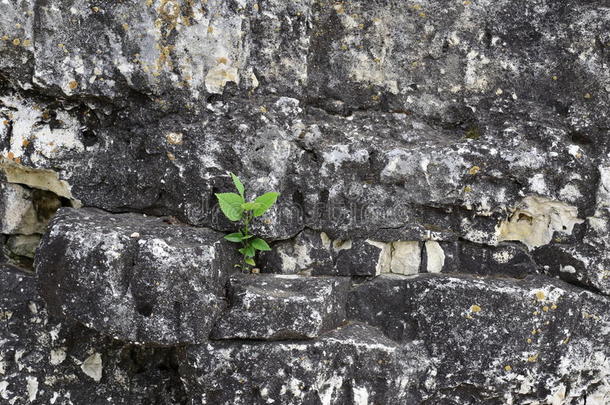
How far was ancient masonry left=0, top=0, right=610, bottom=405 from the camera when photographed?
276 cm

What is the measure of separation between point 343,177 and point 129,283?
98cm

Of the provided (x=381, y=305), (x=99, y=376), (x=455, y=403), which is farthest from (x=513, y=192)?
(x=99, y=376)

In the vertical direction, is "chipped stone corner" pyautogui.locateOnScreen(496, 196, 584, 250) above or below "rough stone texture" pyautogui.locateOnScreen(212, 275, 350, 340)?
above

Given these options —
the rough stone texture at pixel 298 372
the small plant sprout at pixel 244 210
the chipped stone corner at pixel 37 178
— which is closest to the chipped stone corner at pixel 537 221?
the rough stone texture at pixel 298 372

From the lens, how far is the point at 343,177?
2955 mm

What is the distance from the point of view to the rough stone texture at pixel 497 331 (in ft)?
9.45

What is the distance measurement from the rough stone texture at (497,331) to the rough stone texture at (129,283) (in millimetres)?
718

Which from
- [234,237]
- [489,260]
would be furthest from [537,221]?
[234,237]

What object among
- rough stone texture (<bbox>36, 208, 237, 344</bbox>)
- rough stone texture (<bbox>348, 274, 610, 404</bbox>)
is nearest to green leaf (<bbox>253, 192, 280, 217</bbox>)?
rough stone texture (<bbox>36, 208, 237, 344</bbox>)

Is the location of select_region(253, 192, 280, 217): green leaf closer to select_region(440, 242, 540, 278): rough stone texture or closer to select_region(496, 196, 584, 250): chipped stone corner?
select_region(440, 242, 540, 278): rough stone texture

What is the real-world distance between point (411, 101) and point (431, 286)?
810mm

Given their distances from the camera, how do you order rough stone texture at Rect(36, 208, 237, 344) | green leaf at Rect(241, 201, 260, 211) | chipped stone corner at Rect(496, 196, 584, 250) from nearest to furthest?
1. rough stone texture at Rect(36, 208, 237, 344)
2. green leaf at Rect(241, 201, 260, 211)
3. chipped stone corner at Rect(496, 196, 584, 250)

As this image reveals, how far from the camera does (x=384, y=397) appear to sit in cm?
276

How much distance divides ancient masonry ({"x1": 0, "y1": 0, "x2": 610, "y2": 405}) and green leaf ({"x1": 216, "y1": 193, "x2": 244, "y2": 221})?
0.13 metres
